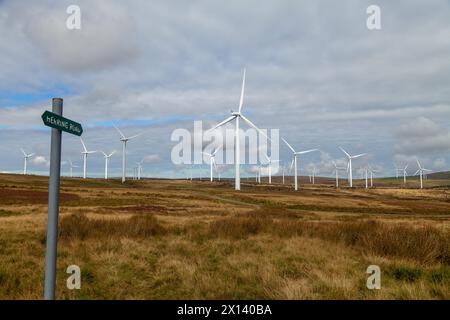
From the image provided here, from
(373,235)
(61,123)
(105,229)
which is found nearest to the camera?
(61,123)

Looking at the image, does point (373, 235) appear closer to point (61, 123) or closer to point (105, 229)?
point (105, 229)

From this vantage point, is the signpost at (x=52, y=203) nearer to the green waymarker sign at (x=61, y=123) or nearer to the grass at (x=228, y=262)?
the green waymarker sign at (x=61, y=123)

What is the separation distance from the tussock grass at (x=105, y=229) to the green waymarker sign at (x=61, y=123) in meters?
11.1

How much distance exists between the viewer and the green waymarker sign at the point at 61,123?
582 cm

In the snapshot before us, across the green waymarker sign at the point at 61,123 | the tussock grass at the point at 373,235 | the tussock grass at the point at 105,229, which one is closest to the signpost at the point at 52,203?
the green waymarker sign at the point at 61,123

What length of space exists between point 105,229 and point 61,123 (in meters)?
13.2

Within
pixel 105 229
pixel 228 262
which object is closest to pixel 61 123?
→ pixel 228 262

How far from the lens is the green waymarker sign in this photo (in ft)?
19.1

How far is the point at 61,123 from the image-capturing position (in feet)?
20.3

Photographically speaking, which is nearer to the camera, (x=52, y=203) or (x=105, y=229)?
(x=52, y=203)

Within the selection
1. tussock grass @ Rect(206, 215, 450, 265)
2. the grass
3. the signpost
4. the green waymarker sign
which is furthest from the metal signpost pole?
tussock grass @ Rect(206, 215, 450, 265)

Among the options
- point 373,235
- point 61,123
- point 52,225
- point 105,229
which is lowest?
point 105,229

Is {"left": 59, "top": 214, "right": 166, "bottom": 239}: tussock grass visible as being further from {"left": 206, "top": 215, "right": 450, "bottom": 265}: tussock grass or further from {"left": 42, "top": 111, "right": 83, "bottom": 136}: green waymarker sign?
{"left": 42, "top": 111, "right": 83, "bottom": 136}: green waymarker sign
